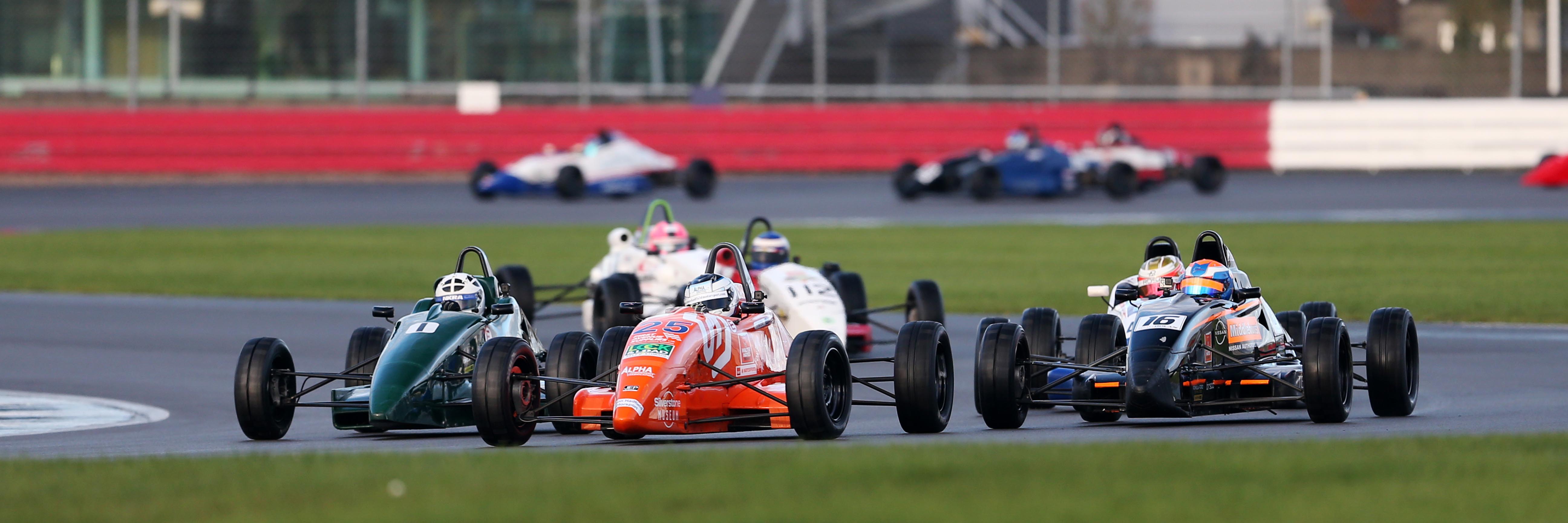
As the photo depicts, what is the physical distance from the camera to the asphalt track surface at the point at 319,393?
10.8 metres

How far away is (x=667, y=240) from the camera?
1878cm

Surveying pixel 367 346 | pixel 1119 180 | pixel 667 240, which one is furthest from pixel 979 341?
pixel 1119 180

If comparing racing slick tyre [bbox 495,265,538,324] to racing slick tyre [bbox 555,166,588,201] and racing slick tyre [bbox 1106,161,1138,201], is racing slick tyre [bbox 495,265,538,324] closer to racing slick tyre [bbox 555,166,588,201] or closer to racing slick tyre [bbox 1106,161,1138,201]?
racing slick tyre [bbox 555,166,588,201]

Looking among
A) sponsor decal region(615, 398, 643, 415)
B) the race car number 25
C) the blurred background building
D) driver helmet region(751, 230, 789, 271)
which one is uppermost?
the blurred background building

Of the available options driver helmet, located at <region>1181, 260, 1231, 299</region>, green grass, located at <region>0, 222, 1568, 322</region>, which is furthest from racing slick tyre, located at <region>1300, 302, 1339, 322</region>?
green grass, located at <region>0, 222, 1568, 322</region>

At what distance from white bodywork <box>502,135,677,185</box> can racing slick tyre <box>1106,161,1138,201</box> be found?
28.9 feet

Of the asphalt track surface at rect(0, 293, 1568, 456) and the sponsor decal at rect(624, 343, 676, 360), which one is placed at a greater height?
the sponsor decal at rect(624, 343, 676, 360)

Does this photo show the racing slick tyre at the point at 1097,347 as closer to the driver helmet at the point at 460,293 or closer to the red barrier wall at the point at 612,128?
the driver helmet at the point at 460,293

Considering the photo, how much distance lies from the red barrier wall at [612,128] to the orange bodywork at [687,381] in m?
32.1

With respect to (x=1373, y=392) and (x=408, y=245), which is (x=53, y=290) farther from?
(x=1373, y=392)

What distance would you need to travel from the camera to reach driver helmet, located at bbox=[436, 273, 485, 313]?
40.7 feet

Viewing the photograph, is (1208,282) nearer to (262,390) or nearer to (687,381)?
(687,381)

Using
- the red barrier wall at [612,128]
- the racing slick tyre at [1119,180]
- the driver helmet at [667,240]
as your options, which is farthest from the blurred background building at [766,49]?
the driver helmet at [667,240]

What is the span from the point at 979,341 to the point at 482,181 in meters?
28.1
